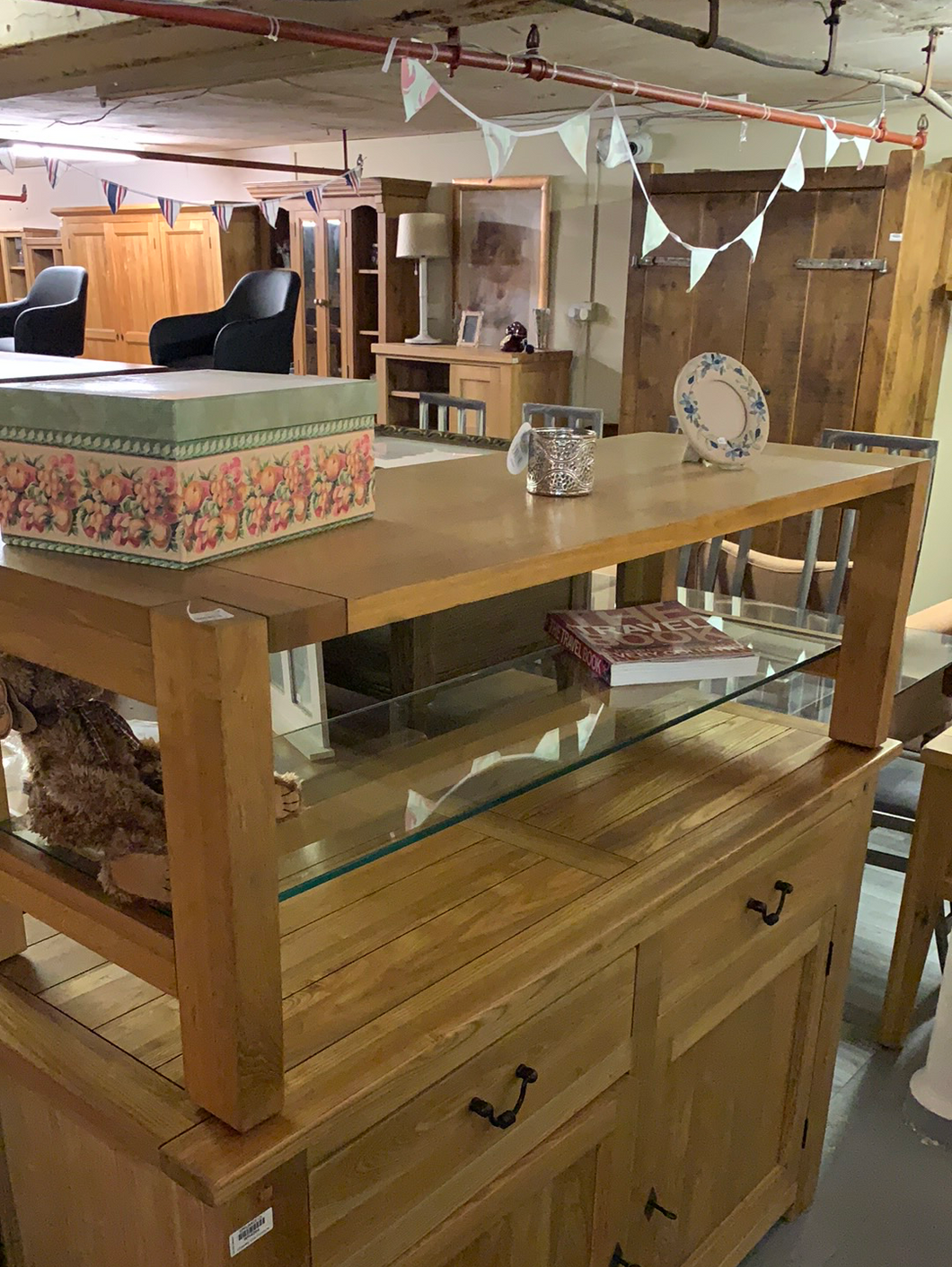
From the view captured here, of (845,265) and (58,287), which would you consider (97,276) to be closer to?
(58,287)

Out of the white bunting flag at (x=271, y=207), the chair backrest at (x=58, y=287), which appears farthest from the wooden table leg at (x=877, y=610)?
the chair backrest at (x=58, y=287)

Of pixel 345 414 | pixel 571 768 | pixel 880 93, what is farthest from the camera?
pixel 880 93

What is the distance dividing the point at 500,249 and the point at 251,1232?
209 inches

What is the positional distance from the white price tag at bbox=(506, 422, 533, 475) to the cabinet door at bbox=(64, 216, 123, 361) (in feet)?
22.9

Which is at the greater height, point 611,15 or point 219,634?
point 611,15

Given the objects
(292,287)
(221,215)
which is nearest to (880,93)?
(292,287)

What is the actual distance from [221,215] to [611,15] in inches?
159

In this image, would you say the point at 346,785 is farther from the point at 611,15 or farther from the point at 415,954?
the point at 611,15

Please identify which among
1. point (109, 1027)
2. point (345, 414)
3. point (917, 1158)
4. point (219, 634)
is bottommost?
point (917, 1158)

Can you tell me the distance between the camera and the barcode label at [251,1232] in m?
0.82

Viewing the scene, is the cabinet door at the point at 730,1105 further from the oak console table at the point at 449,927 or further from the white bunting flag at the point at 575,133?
the white bunting flag at the point at 575,133

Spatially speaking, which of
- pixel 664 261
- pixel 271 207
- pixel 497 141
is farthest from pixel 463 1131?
pixel 271 207

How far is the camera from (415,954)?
41.1 inches

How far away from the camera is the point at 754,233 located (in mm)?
3887
